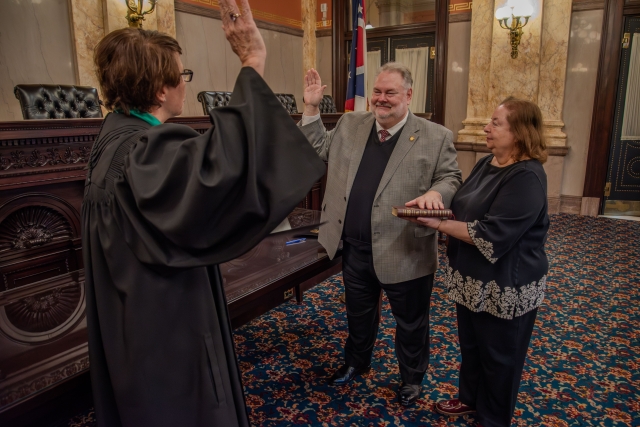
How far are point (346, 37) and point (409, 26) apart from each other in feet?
4.09

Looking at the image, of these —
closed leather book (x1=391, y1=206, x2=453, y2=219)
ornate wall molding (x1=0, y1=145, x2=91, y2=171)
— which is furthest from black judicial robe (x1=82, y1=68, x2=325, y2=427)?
ornate wall molding (x1=0, y1=145, x2=91, y2=171)

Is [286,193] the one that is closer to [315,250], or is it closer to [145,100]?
[145,100]

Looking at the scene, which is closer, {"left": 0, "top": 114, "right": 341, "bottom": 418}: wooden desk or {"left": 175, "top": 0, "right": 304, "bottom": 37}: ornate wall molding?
{"left": 0, "top": 114, "right": 341, "bottom": 418}: wooden desk

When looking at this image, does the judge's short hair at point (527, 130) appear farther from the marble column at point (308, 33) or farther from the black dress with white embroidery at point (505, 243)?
the marble column at point (308, 33)

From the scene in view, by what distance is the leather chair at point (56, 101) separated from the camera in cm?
348

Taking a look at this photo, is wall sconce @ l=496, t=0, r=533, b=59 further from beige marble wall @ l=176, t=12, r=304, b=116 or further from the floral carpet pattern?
beige marble wall @ l=176, t=12, r=304, b=116

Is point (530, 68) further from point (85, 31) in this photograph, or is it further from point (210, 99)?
point (85, 31)

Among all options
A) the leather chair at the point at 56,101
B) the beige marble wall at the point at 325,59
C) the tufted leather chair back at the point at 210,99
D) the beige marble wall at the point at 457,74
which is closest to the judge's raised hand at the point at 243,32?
the leather chair at the point at 56,101

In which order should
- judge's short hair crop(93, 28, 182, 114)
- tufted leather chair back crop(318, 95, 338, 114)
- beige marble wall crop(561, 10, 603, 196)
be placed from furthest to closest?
1. tufted leather chair back crop(318, 95, 338, 114)
2. beige marble wall crop(561, 10, 603, 196)
3. judge's short hair crop(93, 28, 182, 114)

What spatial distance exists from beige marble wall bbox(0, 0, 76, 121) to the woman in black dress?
4713 mm

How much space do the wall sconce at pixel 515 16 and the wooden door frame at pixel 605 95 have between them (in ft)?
3.25

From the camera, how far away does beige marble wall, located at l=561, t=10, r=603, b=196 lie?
585cm

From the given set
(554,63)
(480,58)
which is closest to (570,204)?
(554,63)

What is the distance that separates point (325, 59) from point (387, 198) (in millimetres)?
6902
